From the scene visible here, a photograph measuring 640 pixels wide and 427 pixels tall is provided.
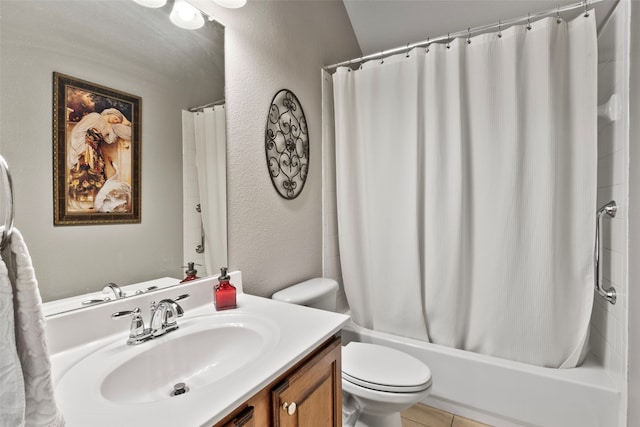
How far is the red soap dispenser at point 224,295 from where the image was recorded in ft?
3.72

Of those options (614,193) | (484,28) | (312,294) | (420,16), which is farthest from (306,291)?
(420,16)

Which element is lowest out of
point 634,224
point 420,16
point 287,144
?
point 634,224

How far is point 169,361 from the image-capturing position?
0.87 meters

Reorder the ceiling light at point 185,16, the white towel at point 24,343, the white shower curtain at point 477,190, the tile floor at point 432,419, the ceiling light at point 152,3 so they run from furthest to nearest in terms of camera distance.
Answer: the tile floor at point 432,419
the white shower curtain at point 477,190
the ceiling light at point 185,16
the ceiling light at point 152,3
the white towel at point 24,343

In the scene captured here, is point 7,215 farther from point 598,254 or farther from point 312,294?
point 598,254

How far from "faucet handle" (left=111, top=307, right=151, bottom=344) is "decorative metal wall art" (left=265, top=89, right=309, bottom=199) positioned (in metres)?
0.88

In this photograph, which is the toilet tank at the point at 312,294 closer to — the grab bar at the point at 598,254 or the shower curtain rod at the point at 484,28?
the grab bar at the point at 598,254

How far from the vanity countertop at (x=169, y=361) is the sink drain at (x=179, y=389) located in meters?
0.02

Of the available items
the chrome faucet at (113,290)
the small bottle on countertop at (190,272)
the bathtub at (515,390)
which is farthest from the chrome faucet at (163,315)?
the bathtub at (515,390)

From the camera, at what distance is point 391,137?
1.89 m

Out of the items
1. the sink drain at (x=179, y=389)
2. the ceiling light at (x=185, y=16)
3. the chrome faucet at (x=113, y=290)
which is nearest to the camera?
the sink drain at (x=179, y=389)

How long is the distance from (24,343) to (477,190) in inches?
71.5

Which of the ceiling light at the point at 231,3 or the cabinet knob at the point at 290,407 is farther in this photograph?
the ceiling light at the point at 231,3

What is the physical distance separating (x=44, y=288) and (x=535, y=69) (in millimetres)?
2150
